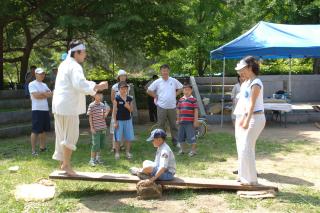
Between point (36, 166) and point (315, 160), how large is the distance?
203 inches

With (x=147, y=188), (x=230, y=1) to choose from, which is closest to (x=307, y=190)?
(x=147, y=188)

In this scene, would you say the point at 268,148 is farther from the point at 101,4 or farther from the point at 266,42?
the point at 101,4

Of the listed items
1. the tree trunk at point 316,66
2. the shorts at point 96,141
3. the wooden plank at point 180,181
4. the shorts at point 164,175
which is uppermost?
the tree trunk at point 316,66

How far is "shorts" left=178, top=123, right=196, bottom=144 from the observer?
8.81 meters

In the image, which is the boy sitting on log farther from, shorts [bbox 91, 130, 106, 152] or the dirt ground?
shorts [bbox 91, 130, 106, 152]

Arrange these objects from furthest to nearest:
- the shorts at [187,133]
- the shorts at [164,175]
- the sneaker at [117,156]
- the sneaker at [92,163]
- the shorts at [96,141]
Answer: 1. the shorts at [187,133]
2. the sneaker at [117,156]
3. the shorts at [96,141]
4. the sneaker at [92,163]
5. the shorts at [164,175]

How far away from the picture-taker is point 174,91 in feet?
30.6

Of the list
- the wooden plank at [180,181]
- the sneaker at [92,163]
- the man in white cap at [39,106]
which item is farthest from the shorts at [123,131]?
the wooden plank at [180,181]

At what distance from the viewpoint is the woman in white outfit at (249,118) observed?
5758 millimetres

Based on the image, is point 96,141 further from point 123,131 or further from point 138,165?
point 138,165

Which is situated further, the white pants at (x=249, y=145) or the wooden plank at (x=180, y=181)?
the wooden plank at (x=180, y=181)

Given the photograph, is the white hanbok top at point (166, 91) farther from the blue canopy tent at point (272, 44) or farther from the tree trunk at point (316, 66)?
the tree trunk at point (316, 66)

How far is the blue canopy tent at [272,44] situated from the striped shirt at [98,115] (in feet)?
19.4

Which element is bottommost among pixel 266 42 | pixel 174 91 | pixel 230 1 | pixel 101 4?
pixel 174 91
